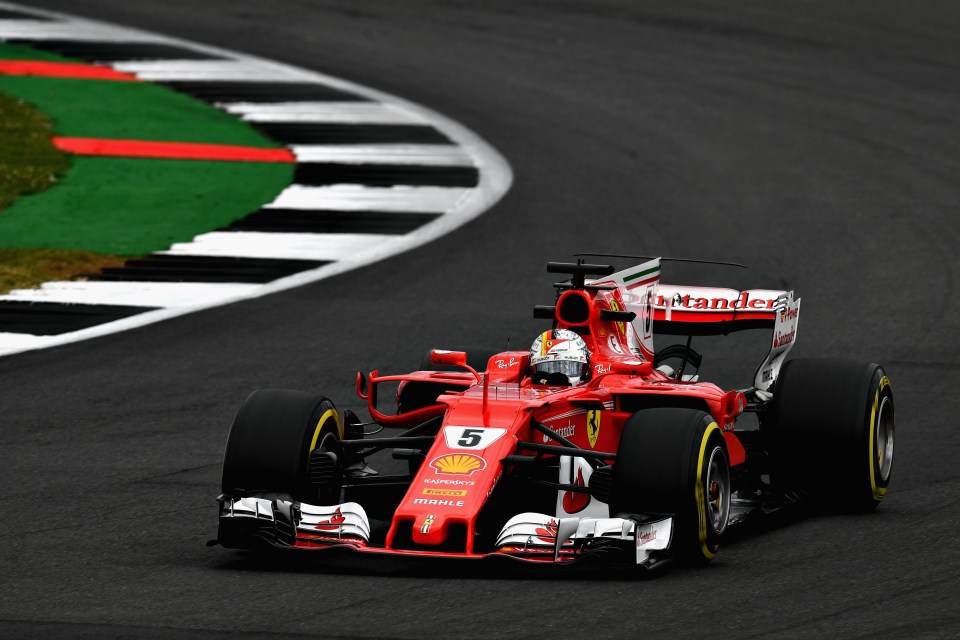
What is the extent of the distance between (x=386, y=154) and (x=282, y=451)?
12072 millimetres

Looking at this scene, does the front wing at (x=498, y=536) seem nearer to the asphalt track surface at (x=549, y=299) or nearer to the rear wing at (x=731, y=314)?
the asphalt track surface at (x=549, y=299)

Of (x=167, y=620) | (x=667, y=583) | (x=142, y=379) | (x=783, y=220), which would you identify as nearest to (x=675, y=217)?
(x=783, y=220)

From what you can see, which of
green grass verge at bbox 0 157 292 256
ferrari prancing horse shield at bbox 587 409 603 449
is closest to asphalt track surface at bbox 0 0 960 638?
ferrari prancing horse shield at bbox 587 409 603 449

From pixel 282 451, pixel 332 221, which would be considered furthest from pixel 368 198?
pixel 282 451

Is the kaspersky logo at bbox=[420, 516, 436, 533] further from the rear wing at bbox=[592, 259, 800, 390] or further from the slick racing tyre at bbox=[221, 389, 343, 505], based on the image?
the rear wing at bbox=[592, 259, 800, 390]

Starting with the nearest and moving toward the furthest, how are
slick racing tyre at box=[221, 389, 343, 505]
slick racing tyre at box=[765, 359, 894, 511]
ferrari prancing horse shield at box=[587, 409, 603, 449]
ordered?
slick racing tyre at box=[221, 389, 343, 505] → ferrari prancing horse shield at box=[587, 409, 603, 449] → slick racing tyre at box=[765, 359, 894, 511]

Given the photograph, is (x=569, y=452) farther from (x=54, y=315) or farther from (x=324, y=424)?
(x=54, y=315)

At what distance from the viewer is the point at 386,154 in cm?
2053

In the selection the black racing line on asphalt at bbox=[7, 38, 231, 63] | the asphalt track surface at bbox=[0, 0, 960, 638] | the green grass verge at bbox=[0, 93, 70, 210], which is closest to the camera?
the asphalt track surface at bbox=[0, 0, 960, 638]

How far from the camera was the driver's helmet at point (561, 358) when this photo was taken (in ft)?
31.0

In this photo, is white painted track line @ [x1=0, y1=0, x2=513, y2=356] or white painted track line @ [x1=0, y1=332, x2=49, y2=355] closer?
white painted track line @ [x1=0, y1=332, x2=49, y2=355]

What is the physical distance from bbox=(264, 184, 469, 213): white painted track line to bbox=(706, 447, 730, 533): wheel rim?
9.55 metres

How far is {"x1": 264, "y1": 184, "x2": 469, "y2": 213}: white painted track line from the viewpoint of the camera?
18.2 metres

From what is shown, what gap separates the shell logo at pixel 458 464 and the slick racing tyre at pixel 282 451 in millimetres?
652
